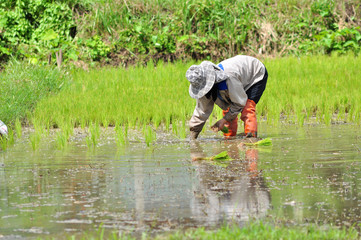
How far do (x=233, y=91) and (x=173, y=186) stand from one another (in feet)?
6.70

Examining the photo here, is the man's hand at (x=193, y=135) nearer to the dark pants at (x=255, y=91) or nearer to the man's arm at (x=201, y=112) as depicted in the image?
the man's arm at (x=201, y=112)

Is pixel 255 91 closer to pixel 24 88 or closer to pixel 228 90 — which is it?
pixel 228 90

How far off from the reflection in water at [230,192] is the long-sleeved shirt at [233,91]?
942 millimetres

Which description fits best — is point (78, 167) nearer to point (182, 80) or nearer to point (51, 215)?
point (51, 215)

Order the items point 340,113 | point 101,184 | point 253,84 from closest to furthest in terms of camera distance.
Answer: point 101,184, point 253,84, point 340,113

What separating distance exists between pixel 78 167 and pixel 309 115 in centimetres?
387

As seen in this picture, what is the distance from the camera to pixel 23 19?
12719mm

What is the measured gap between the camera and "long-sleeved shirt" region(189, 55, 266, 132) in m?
6.10

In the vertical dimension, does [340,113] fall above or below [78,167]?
above

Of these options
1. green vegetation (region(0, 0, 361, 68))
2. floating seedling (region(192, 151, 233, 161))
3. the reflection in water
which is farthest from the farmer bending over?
green vegetation (region(0, 0, 361, 68))

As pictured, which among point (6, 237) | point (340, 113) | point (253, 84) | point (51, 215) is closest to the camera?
point (6, 237)

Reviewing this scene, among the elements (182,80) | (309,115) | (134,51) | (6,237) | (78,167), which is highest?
(134,51)

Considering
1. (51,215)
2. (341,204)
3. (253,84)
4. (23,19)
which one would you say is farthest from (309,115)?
(23,19)

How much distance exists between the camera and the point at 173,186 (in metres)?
4.23
